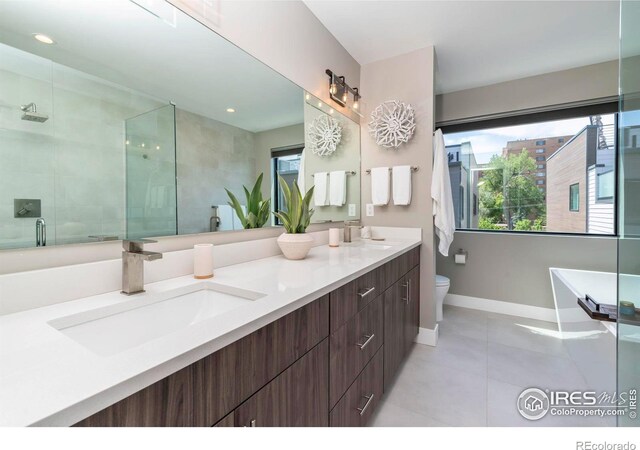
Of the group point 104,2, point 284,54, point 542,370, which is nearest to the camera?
point 104,2

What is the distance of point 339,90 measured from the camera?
215cm

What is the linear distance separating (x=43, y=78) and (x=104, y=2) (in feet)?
1.18

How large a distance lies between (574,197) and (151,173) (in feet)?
11.5

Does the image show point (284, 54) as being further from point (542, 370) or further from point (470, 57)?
point (542, 370)

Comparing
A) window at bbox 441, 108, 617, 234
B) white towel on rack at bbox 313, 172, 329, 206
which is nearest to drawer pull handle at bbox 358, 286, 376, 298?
white towel on rack at bbox 313, 172, 329, 206

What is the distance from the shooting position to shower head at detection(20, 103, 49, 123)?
726mm

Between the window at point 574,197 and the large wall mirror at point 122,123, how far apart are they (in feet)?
9.70

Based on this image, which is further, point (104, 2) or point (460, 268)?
point (460, 268)

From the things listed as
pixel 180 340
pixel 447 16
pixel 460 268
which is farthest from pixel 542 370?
pixel 447 16

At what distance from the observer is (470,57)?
7.88 feet

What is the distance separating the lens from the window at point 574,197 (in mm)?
2641

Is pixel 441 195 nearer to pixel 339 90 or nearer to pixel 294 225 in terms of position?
pixel 339 90

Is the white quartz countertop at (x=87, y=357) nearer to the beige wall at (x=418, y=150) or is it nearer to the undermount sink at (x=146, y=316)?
the undermount sink at (x=146, y=316)

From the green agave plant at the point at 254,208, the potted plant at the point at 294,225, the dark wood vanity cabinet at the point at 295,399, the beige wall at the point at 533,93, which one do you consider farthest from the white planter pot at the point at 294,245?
the beige wall at the point at 533,93
